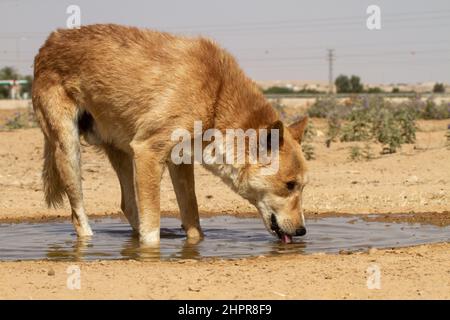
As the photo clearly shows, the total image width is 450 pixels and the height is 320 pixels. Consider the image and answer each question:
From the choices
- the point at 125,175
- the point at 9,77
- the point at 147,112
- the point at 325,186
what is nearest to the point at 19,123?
the point at 325,186

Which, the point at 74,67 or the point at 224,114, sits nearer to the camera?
the point at 224,114

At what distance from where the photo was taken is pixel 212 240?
979 cm

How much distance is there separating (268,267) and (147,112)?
8.26ft

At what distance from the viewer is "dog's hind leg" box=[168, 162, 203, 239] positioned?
998 cm

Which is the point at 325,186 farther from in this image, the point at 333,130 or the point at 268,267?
the point at 268,267

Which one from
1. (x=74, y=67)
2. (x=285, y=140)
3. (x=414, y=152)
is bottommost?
(x=414, y=152)

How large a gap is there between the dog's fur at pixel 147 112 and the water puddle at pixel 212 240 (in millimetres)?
291

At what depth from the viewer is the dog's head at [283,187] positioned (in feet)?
28.8

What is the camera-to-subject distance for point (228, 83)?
9.16 metres

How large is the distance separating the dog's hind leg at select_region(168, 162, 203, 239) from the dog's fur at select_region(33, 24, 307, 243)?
0.03 ft

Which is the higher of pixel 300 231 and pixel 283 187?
pixel 283 187
